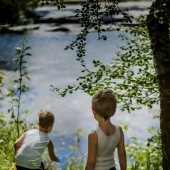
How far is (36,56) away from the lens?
1900 cm

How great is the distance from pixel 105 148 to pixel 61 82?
43.0 ft

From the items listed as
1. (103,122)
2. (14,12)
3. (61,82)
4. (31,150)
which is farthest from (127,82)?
(14,12)

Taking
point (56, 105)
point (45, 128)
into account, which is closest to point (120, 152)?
point (45, 128)

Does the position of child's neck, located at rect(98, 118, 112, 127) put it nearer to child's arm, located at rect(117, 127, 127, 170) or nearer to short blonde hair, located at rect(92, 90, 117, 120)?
short blonde hair, located at rect(92, 90, 117, 120)

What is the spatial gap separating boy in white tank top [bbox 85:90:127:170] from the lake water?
6.25 m

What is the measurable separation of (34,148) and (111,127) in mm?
898

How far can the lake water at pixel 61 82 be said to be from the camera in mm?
12852

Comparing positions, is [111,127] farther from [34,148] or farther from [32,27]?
[32,27]

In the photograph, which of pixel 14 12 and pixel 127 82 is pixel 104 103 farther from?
pixel 14 12

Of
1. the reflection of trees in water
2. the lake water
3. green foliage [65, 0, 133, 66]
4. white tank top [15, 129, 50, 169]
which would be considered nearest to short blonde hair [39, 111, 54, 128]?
white tank top [15, 129, 50, 169]

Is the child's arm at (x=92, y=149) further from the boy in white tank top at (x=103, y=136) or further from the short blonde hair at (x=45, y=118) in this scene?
the short blonde hair at (x=45, y=118)

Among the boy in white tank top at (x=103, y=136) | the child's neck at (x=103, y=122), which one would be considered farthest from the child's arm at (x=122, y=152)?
the child's neck at (x=103, y=122)

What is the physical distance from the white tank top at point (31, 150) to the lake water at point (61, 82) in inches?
225

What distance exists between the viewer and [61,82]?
16203mm
